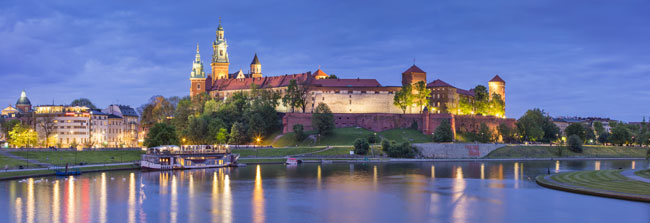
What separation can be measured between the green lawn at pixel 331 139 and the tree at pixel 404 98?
525 inches

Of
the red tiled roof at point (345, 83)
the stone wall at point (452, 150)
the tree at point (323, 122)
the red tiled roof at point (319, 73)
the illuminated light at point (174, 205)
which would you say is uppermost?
the red tiled roof at point (319, 73)

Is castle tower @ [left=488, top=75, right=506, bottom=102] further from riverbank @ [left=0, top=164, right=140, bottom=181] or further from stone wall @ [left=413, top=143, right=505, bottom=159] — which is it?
riverbank @ [left=0, top=164, right=140, bottom=181]

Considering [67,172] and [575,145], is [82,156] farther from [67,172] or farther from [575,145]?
[575,145]

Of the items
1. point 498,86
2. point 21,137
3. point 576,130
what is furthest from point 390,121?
point 21,137

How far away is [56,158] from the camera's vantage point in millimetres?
75188

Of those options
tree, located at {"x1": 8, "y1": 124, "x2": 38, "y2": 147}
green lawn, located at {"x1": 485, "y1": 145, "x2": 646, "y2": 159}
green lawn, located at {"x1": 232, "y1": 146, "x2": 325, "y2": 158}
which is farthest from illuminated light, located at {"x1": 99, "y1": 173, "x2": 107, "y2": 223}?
green lawn, located at {"x1": 485, "y1": 145, "x2": 646, "y2": 159}

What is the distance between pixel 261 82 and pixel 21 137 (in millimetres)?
64741

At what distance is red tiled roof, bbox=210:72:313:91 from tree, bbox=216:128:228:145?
30086 mm

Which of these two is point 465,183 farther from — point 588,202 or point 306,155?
point 306,155

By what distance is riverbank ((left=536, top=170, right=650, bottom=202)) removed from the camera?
44.2 metres

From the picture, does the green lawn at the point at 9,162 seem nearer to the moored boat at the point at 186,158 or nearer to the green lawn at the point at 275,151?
the moored boat at the point at 186,158

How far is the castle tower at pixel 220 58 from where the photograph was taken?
540ft

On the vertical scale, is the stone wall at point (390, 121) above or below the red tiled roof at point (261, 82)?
below

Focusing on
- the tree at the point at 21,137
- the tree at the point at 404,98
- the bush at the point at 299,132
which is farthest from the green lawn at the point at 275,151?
the tree at the point at 404,98
